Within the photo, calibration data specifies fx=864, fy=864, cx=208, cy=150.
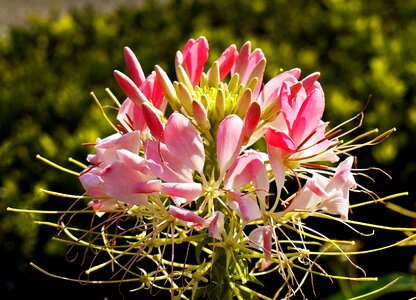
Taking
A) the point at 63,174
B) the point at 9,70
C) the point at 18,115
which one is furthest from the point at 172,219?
the point at 9,70

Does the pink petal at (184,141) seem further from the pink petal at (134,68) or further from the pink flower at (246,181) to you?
the pink petal at (134,68)

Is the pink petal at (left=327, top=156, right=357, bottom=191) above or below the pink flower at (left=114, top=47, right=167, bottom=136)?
below

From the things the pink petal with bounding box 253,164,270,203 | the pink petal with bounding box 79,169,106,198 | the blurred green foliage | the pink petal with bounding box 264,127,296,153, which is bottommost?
the blurred green foliage

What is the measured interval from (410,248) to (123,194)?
5.69 ft

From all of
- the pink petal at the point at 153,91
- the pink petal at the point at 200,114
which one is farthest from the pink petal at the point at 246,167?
the pink petal at the point at 153,91

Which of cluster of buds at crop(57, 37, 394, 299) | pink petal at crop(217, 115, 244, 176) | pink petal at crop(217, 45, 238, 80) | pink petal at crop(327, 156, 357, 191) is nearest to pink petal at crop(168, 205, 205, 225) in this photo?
cluster of buds at crop(57, 37, 394, 299)

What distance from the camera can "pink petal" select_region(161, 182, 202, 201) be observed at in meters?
1.26

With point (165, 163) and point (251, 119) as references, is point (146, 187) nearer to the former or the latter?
point (165, 163)

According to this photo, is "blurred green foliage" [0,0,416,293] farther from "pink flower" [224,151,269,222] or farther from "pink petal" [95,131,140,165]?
"pink flower" [224,151,269,222]

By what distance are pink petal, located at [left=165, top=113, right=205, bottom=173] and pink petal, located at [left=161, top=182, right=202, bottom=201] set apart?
35 mm

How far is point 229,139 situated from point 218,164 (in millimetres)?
108

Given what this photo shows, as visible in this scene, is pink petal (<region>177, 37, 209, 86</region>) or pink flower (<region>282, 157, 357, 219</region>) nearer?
pink flower (<region>282, 157, 357, 219</region>)

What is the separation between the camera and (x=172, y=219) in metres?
1.37

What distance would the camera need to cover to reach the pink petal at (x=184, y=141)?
1.26 metres
